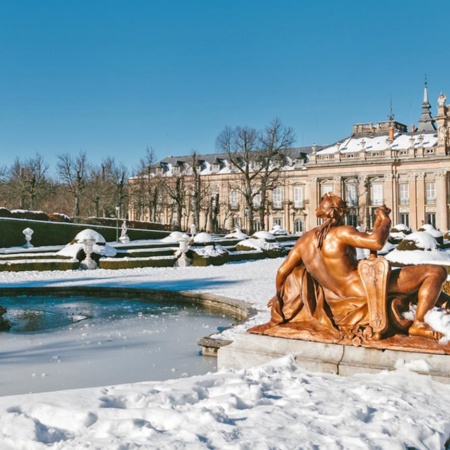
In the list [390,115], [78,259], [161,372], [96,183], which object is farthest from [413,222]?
[161,372]

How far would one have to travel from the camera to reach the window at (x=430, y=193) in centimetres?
5228

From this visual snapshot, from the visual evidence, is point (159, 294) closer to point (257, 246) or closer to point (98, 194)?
point (257, 246)

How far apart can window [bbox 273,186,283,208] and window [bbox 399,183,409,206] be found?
1205 cm

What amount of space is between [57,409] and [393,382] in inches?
96.8

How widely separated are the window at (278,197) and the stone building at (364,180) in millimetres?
103

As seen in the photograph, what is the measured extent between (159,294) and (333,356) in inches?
310

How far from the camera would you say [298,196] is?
59.4 metres

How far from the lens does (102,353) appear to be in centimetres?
705

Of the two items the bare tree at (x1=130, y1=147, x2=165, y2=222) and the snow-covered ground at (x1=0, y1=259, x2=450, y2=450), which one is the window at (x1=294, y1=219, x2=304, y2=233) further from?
the snow-covered ground at (x1=0, y1=259, x2=450, y2=450)

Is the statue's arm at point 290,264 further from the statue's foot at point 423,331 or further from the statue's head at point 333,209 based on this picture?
the statue's foot at point 423,331

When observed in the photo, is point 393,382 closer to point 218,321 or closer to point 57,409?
point 57,409

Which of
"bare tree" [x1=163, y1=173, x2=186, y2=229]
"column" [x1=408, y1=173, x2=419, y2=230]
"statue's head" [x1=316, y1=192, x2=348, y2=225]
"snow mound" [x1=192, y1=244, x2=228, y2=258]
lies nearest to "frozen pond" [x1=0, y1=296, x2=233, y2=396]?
"statue's head" [x1=316, y1=192, x2=348, y2=225]

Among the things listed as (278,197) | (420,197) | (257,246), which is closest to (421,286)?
(257,246)

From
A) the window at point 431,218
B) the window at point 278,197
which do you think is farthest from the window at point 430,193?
the window at point 278,197
